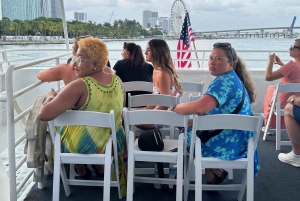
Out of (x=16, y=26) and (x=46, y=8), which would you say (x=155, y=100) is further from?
(x=16, y=26)

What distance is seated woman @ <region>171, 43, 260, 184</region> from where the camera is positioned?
2.07 meters

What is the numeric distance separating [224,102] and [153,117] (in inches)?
18.7

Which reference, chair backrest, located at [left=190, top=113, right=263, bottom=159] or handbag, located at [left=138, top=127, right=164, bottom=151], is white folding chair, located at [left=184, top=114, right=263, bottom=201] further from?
handbag, located at [left=138, top=127, right=164, bottom=151]

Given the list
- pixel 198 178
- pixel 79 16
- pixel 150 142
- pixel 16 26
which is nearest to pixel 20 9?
pixel 16 26

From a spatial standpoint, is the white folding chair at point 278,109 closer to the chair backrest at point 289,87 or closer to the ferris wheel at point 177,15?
the chair backrest at point 289,87

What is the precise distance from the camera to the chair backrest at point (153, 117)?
6.49ft

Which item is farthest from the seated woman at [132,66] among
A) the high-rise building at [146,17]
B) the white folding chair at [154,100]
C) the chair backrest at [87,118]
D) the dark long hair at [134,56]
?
the high-rise building at [146,17]

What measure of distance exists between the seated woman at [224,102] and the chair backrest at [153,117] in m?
0.05

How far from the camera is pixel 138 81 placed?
3.24 metres

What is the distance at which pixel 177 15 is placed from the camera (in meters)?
8.09

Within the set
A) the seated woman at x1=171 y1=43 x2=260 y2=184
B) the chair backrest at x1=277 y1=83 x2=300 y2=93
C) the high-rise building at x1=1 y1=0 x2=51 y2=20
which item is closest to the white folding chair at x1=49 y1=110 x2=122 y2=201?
the seated woman at x1=171 y1=43 x2=260 y2=184

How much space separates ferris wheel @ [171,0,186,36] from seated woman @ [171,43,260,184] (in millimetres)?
5713

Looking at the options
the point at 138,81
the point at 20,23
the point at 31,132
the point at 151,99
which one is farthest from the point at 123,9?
the point at 31,132

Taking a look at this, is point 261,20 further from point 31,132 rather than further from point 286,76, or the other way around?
point 31,132
